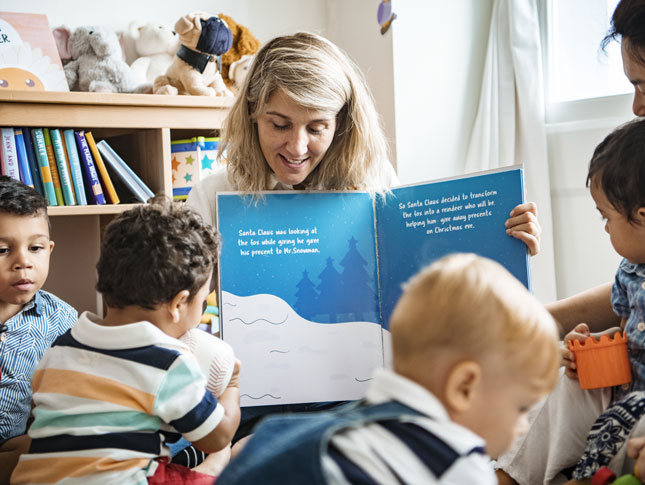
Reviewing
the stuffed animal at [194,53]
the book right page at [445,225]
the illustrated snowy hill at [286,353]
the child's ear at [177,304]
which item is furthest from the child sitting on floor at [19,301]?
the book right page at [445,225]

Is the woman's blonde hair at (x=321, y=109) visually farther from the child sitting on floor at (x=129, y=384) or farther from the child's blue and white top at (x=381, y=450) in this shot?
the child's blue and white top at (x=381, y=450)

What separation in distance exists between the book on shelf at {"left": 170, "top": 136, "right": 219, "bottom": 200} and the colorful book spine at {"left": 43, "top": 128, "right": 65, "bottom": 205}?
33 cm

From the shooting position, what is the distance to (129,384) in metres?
1.00

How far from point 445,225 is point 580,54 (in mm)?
1075

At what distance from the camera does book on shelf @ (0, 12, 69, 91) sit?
6.47 feet

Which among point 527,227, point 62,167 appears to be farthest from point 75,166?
point 527,227

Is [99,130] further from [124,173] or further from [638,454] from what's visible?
[638,454]

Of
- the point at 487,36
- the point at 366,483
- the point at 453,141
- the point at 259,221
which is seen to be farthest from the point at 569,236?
the point at 366,483

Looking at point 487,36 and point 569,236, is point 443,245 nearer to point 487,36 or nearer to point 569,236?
point 569,236

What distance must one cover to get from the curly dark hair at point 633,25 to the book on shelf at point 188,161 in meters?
1.20

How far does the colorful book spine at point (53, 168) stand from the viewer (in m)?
1.91

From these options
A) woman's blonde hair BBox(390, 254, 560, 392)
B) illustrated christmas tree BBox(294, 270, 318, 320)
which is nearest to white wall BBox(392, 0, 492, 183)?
illustrated christmas tree BBox(294, 270, 318, 320)

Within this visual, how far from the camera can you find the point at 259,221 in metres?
1.51

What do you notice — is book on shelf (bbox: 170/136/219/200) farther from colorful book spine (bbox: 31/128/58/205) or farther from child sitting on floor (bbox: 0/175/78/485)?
child sitting on floor (bbox: 0/175/78/485)
